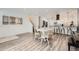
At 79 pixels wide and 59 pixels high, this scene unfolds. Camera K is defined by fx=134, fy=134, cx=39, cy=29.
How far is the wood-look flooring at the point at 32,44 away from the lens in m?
2.40

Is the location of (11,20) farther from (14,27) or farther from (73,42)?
(73,42)

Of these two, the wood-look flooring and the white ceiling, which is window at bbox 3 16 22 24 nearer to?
the white ceiling

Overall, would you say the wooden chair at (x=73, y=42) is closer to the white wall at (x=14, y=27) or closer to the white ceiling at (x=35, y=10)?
the white ceiling at (x=35, y=10)

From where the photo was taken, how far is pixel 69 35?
7.92ft

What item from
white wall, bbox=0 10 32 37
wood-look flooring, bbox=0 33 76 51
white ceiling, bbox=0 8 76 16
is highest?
white ceiling, bbox=0 8 76 16

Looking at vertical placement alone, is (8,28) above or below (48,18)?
below

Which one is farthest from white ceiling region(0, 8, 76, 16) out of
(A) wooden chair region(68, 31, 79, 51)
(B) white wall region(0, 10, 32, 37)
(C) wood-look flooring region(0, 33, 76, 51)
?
(A) wooden chair region(68, 31, 79, 51)

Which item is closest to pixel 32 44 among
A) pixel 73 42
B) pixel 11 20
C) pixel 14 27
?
pixel 14 27

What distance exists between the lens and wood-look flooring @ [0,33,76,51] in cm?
240

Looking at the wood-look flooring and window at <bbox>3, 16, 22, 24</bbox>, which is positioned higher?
window at <bbox>3, 16, 22, 24</bbox>
